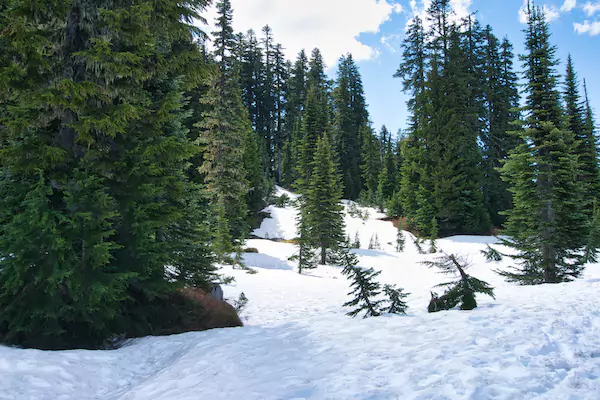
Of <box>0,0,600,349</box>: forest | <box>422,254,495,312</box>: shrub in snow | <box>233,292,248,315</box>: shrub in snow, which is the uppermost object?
<box>0,0,600,349</box>: forest

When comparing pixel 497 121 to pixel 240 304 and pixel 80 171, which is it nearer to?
pixel 240 304

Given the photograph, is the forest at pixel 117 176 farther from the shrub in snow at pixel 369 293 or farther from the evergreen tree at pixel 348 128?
the evergreen tree at pixel 348 128

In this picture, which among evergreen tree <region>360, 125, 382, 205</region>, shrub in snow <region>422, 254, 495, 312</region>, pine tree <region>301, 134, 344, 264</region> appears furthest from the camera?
evergreen tree <region>360, 125, 382, 205</region>

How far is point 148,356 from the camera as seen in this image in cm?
642

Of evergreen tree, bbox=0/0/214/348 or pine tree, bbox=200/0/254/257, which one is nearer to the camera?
evergreen tree, bbox=0/0/214/348

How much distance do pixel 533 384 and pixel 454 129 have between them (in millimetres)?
27112

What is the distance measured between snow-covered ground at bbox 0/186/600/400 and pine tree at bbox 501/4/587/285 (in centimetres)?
517

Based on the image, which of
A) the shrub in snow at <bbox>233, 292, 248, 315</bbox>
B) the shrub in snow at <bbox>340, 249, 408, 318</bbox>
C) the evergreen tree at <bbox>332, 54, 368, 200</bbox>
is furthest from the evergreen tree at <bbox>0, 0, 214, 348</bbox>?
the evergreen tree at <bbox>332, 54, 368, 200</bbox>

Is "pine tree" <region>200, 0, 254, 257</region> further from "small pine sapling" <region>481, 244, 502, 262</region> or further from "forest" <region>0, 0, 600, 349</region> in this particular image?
"small pine sapling" <region>481, 244, 502, 262</region>

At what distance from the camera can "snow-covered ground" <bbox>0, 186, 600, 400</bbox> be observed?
395 cm

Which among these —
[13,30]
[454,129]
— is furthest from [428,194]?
[13,30]

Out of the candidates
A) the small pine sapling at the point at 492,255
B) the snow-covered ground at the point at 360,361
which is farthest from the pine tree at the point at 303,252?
the snow-covered ground at the point at 360,361

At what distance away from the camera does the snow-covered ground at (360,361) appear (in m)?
3.95

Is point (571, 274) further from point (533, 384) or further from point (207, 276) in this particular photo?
point (207, 276)
